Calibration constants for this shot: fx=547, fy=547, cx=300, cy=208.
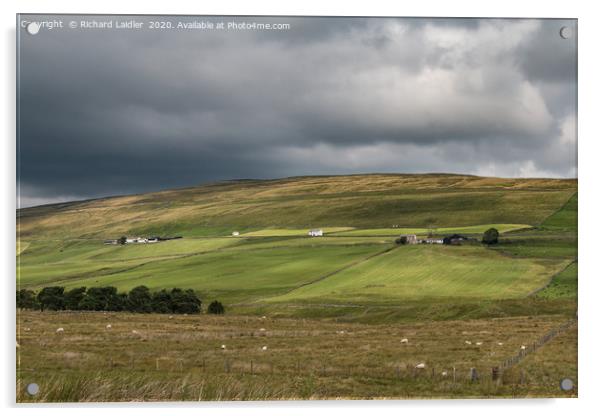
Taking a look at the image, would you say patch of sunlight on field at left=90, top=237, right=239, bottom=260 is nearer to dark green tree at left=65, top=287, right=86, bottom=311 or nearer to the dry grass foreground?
dark green tree at left=65, top=287, right=86, bottom=311

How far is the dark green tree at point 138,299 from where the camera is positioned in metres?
9.95

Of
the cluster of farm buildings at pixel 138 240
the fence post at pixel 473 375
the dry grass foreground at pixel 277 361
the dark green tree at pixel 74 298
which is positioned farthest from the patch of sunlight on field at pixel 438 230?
the dark green tree at pixel 74 298

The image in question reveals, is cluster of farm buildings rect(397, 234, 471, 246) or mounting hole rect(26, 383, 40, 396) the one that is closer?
mounting hole rect(26, 383, 40, 396)

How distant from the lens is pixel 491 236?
9.93 metres

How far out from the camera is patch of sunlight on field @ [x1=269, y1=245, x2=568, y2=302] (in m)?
8.91

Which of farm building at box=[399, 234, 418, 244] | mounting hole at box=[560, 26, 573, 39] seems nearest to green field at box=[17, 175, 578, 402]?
farm building at box=[399, 234, 418, 244]

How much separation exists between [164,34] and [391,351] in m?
6.00

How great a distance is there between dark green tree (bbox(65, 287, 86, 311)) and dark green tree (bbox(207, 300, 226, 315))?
218cm

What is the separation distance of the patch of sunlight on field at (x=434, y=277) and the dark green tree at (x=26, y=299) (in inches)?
163

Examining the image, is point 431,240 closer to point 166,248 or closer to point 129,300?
point 166,248

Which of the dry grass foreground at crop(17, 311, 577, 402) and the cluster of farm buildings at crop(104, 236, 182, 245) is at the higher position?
the cluster of farm buildings at crop(104, 236, 182, 245)

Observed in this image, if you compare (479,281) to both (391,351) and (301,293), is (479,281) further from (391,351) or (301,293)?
(301,293)

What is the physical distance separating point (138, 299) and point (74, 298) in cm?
116

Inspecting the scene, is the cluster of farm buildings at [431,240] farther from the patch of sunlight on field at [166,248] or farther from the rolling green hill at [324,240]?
the patch of sunlight on field at [166,248]
